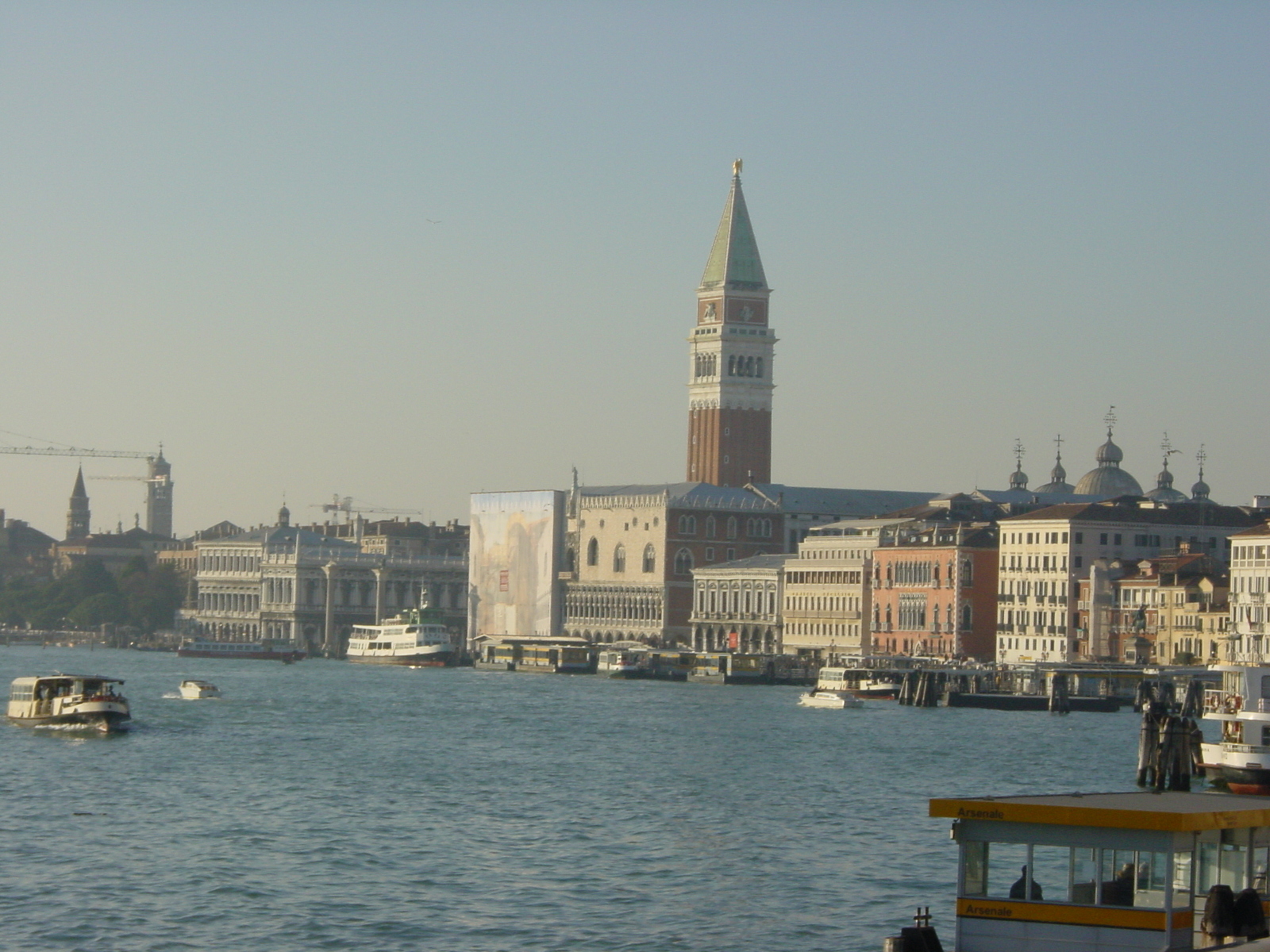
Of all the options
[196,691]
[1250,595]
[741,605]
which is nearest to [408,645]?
[741,605]

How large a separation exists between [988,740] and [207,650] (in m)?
74.3

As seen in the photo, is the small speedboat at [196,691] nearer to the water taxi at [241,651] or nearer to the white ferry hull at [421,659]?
the white ferry hull at [421,659]

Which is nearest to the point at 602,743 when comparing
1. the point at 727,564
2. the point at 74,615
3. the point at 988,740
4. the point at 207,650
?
the point at 988,740

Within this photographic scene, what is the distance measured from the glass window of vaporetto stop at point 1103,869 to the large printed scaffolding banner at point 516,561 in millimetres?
110636

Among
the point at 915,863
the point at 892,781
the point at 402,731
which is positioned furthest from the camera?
the point at 402,731

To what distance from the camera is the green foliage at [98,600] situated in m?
153

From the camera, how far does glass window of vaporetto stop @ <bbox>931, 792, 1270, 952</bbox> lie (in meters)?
17.4

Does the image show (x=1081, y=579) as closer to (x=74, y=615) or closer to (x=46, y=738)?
(x=46, y=738)

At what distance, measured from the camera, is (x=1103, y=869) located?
57.8ft

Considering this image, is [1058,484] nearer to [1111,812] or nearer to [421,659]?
[421,659]

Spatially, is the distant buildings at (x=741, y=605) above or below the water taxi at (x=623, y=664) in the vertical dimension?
above

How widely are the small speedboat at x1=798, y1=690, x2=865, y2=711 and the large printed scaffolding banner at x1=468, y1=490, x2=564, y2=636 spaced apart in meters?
52.8

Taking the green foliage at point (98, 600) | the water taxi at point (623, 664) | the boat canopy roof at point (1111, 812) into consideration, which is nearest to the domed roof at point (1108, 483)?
the water taxi at point (623, 664)

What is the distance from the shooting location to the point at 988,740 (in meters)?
56.7
